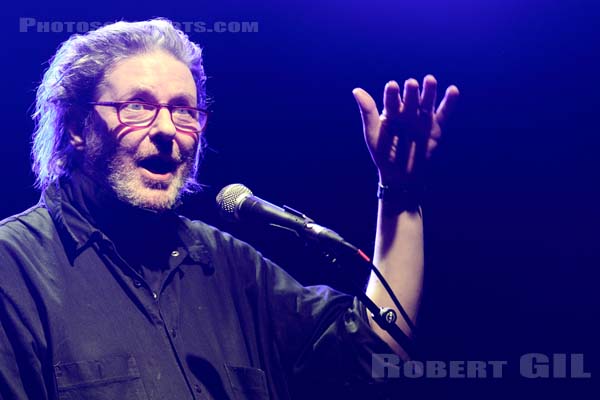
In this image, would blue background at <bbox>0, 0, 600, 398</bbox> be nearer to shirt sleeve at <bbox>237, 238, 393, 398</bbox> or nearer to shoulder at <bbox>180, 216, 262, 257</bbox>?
shoulder at <bbox>180, 216, 262, 257</bbox>

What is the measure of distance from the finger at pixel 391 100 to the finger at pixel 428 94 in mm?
73

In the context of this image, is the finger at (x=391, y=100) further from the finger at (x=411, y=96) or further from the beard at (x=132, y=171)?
the beard at (x=132, y=171)

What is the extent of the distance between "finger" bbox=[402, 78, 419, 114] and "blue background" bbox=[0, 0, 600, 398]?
1435 mm

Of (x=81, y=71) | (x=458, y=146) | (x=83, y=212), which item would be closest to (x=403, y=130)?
(x=83, y=212)

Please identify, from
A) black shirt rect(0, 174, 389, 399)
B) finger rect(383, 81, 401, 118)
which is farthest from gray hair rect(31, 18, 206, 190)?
finger rect(383, 81, 401, 118)

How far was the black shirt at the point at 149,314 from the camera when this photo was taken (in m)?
1.72

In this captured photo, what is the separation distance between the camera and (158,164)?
2158 millimetres

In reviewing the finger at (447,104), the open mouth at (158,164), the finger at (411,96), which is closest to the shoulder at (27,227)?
the open mouth at (158,164)

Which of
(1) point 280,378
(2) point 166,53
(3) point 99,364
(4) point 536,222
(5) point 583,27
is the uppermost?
(5) point 583,27

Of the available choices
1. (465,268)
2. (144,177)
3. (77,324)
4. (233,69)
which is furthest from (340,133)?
(77,324)

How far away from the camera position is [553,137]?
11.6ft

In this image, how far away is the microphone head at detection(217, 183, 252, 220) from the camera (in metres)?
1.81

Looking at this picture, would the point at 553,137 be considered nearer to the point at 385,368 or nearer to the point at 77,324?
the point at 385,368

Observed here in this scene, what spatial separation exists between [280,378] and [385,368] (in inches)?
12.9
